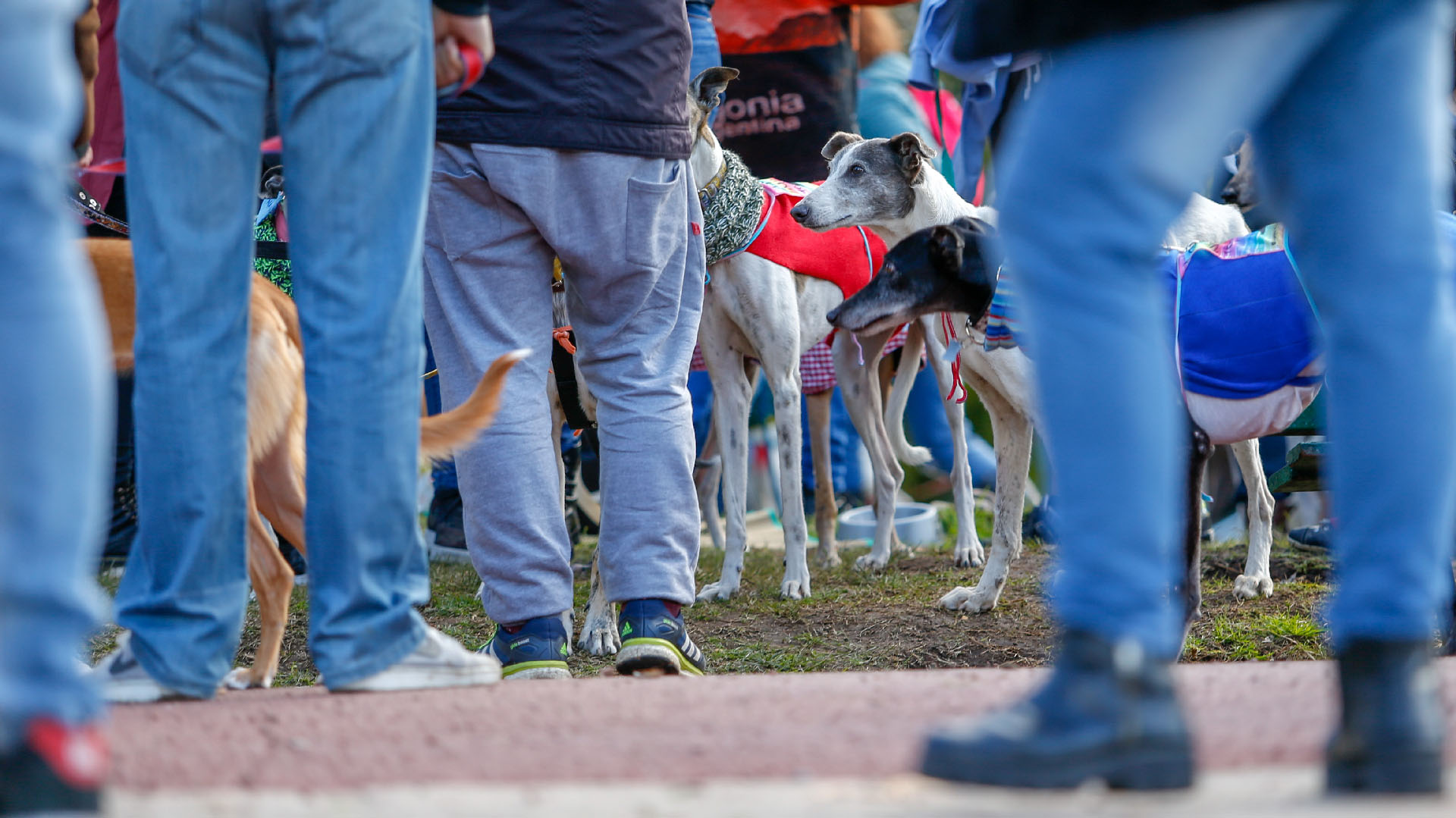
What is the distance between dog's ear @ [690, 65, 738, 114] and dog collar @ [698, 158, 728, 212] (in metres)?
0.25

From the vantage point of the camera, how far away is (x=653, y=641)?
2.80 metres

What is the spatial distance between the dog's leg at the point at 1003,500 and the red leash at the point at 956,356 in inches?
8.5

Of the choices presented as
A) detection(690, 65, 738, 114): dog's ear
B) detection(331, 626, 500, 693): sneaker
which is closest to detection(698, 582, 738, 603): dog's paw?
detection(690, 65, 738, 114): dog's ear

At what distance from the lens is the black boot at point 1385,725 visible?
4.36 feet

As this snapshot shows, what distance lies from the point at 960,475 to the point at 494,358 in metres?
3.28

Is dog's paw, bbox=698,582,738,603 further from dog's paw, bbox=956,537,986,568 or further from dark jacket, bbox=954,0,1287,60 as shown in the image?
dark jacket, bbox=954,0,1287,60

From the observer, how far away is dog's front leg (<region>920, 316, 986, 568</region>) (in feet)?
18.4

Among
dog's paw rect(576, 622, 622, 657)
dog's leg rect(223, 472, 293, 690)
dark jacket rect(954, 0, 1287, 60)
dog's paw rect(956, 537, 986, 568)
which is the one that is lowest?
dog's paw rect(956, 537, 986, 568)

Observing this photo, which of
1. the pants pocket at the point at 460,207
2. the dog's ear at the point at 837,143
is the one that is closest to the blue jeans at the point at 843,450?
the dog's ear at the point at 837,143

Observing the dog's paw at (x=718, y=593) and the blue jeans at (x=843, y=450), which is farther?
the blue jeans at (x=843, y=450)

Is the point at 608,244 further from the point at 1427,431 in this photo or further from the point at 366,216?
the point at 1427,431

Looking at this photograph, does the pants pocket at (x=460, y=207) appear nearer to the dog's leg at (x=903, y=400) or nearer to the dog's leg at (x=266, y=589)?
the dog's leg at (x=266, y=589)

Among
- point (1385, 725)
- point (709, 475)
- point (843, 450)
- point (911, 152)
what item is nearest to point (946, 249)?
point (911, 152)

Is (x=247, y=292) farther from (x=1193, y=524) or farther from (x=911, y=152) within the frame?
(x=911, y=152)
